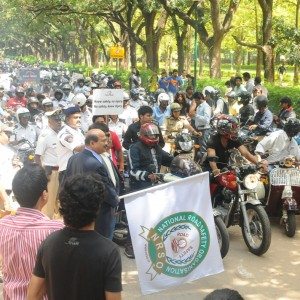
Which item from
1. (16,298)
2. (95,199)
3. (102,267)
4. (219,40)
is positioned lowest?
(16,298)

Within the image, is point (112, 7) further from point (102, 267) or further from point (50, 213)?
point (102, 267)

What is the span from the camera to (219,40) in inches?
749

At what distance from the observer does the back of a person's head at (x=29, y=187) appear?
9.99 ft

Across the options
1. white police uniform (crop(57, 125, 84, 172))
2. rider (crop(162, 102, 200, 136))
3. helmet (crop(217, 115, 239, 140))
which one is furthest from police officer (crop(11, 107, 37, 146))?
helmet (crop(217, 115, 239, 140))

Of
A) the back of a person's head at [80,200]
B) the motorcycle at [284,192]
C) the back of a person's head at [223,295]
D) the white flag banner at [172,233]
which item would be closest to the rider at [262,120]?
the motorcycle at [284,192]

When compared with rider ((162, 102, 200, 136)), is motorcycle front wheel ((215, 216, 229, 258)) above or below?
below

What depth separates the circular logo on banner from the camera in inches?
182

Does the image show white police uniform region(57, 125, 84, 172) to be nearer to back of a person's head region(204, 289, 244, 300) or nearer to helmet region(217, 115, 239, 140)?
helmet region(217, 115, 239, 140)

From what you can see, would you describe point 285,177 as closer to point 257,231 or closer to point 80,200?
point 257,231

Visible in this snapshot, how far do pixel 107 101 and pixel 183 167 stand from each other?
2750mm

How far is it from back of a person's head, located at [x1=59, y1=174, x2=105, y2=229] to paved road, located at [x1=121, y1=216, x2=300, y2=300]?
2607 mm

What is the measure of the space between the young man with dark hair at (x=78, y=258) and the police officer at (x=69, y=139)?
3.87 metres

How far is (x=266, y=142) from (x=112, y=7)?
23.1m

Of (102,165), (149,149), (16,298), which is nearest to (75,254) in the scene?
(16,298)
